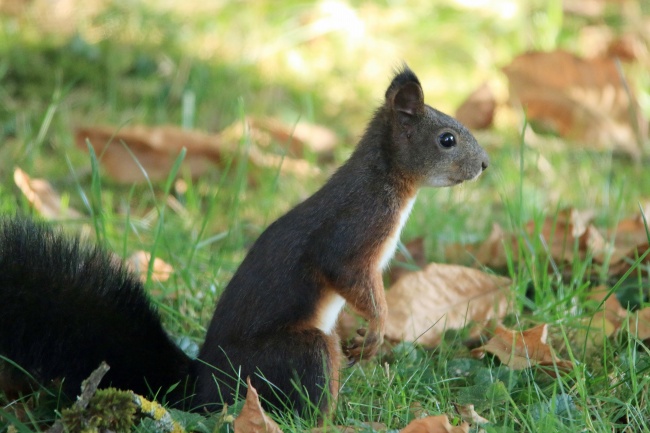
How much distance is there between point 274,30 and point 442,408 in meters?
2.95

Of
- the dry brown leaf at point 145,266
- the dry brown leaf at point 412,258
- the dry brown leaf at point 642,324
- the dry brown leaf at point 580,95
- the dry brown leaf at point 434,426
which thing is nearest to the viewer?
the dry brown leaf at point 434,426

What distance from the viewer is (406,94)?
2.20 m

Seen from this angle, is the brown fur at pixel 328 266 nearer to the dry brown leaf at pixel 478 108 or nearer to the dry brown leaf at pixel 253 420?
the dry brown leaf at pixel 253 420

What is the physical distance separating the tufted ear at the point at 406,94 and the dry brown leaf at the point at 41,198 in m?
1.10

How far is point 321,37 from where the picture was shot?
4.60 meters

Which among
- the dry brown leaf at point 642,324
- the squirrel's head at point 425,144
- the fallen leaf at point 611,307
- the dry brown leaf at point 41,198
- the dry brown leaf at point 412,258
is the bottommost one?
the dry brown leaf at point 412,258

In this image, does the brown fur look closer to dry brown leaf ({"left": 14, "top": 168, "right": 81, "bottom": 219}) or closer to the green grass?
the green grass

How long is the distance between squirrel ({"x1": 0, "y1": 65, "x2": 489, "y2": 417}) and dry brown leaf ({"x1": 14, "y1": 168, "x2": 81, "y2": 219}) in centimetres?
73

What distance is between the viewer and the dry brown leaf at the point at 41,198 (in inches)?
106

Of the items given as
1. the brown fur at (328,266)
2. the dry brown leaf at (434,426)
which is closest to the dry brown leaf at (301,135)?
the brown fur at (328,266)

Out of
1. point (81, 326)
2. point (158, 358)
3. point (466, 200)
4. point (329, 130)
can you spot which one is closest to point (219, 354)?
point (158, 358)

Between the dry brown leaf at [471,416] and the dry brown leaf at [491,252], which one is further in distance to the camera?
the dry brown leaf at [491,252]

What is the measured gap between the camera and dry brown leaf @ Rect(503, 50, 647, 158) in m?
3.73

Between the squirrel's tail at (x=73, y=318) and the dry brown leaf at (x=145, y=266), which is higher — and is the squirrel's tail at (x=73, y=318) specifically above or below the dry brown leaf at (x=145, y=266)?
above
